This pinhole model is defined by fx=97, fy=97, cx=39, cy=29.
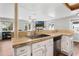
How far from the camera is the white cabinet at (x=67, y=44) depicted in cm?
140

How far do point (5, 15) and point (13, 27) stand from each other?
18 cm

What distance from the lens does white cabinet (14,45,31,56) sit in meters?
1.26

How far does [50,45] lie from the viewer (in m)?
1.57

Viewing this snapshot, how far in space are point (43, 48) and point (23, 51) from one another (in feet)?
1.19

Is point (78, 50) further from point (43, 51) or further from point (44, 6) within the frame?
point (44, 6)

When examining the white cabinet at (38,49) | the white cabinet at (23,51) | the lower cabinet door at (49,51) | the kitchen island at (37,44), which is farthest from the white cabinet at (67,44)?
the white cabinet at (23,51)

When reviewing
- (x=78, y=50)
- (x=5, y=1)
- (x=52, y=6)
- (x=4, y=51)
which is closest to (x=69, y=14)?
(x=52, y=6)

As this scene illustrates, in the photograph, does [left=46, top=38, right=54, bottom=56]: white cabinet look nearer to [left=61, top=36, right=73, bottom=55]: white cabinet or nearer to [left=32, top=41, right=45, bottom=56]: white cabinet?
[left=32, top=41, right=45, bottom=56]: white cabinet

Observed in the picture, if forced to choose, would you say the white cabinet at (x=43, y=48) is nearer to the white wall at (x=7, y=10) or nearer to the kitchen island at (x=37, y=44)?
the kitchen island at (x=37, y=44)

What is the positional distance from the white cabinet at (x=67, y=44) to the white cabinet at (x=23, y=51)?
1.69 feet

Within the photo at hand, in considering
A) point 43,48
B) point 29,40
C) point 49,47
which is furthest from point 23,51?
point 49,47

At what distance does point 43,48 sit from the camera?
1.55 metres

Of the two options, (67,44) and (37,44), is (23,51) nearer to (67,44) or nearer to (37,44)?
(37,44)

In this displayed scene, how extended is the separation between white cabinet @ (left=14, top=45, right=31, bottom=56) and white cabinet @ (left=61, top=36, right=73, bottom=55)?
0.51 m
